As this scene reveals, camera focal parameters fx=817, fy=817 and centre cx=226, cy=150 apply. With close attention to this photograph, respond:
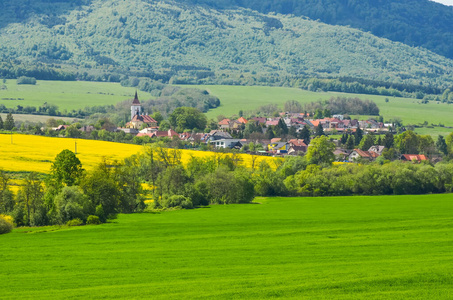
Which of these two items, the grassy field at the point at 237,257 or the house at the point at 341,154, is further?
the house at the point at 341,154

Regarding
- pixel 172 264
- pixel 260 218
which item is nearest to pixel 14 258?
pixel 172 264

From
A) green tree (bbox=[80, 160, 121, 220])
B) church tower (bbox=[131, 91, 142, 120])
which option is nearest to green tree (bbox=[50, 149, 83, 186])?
green tree (bbox=[80, 160, 121, 220])

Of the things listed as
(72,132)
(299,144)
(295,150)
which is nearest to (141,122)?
(72,132)

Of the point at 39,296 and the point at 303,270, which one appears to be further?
the point at 303,270

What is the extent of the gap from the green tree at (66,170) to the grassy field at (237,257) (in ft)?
14.9

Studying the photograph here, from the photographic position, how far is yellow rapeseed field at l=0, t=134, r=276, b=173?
7712cm

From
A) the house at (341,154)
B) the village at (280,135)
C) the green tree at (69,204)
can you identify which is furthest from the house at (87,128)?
the green tree at (69,204)

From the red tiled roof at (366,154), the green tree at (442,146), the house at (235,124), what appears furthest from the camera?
the house at (235,124)

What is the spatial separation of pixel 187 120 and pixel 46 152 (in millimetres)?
67791

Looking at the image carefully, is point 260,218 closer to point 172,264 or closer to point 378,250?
point 378,250

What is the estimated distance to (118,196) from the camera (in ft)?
194

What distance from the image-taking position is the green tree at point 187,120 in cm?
15439

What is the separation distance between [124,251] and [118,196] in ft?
58.4

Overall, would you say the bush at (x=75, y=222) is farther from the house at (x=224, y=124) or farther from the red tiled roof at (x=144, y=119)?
the red tiled roof at (x=144, y=119)
